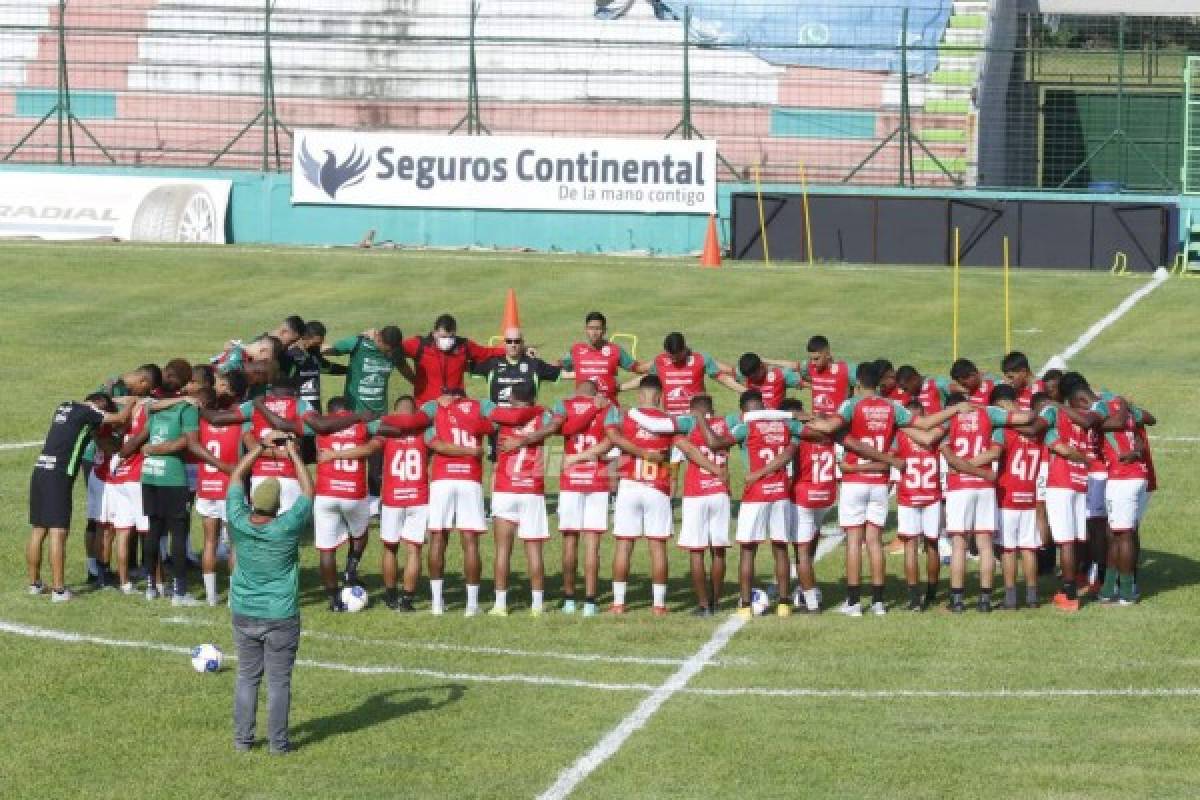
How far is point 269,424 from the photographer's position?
20.0m

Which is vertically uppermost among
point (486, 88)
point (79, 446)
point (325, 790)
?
point (486, 88)

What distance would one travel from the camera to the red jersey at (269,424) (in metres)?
20.1

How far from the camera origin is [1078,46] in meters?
51.6

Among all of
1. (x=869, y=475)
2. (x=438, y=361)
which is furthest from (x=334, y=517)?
(x=869, y=475)

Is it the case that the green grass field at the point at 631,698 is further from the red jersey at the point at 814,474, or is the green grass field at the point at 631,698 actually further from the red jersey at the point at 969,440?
the red jersey at the point at 969,440

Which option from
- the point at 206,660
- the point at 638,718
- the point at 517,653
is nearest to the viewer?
the point at 638,718

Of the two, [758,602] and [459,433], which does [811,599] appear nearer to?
[758,602]

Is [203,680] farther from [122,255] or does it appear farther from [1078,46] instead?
[1078,46]

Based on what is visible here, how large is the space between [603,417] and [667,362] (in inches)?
143

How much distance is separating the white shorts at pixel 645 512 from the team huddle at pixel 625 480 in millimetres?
18

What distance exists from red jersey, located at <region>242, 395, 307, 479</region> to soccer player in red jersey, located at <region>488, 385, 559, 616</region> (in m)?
1.80

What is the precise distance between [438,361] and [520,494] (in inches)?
159

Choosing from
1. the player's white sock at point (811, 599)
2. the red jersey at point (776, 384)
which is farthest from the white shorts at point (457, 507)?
the red jersey at point (776, 384)

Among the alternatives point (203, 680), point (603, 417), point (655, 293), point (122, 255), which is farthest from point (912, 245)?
point (203, 680)
